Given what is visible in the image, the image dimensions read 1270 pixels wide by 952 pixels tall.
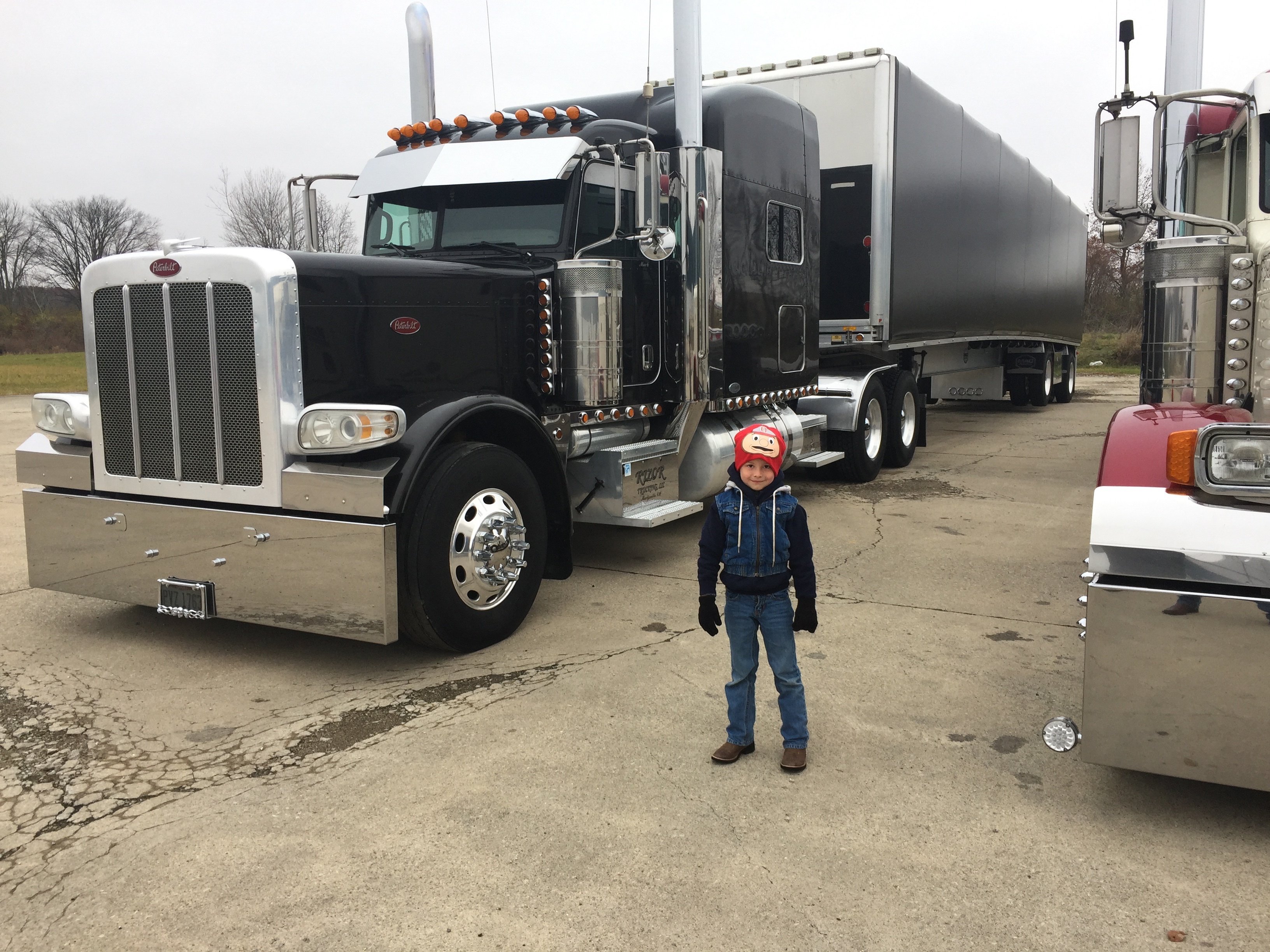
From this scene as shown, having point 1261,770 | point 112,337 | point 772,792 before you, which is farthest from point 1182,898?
point 112,337

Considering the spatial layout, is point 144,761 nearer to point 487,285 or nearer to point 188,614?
point 188,614

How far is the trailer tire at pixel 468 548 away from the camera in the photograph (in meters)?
4.69

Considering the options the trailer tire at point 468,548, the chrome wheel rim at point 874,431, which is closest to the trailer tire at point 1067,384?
the chrome wheel rim at point 874,431

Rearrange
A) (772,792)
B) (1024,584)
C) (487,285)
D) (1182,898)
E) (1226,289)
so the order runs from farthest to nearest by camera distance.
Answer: (1024,584) → (487,285) → (1226,289) → (772,792) → (1182,898)

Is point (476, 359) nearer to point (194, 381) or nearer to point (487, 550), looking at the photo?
point (487, 550)

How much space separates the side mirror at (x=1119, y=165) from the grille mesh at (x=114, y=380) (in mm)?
4330

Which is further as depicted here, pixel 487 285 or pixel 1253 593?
pixel 487 285

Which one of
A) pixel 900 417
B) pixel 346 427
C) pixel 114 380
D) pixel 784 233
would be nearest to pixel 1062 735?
pixel 346 427

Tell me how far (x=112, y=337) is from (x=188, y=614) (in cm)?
136

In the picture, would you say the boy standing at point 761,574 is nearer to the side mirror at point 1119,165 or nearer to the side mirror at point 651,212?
the side mirror at point 1119,165

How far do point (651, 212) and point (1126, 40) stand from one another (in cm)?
248

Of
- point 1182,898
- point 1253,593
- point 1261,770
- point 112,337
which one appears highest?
point 112,337

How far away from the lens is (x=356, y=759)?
3854 mm

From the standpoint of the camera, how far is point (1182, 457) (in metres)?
3.21
